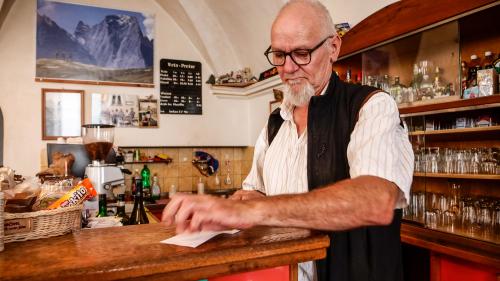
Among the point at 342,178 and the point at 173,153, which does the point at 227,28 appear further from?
the point at 342,178

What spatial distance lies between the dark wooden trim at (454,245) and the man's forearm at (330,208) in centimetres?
142

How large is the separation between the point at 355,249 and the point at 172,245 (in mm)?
655

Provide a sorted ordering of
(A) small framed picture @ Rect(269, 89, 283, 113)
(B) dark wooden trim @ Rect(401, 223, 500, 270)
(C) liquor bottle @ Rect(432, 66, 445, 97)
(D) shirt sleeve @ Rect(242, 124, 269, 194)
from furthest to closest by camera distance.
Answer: (A) small framed picture @ Rect(269, 89, 283, 113), (C) liquor bottle @ Rect(432, 66, 445, 97), (B) dark wooden trim @ Rect(401, 223, 500, 270), (D) shirt sleeve @ Rect(242, 124, 269, 194)

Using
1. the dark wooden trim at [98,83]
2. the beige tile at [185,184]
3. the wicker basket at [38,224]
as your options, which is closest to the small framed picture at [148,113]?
the dark wooden trim at [98,83]

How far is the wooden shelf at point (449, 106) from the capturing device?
1.91m

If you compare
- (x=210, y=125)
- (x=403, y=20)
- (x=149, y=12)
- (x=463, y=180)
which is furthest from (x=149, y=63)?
(x=463, y=180)

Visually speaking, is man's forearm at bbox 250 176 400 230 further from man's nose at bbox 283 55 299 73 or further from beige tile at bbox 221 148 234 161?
beige tile at bbox 221 148 234 161

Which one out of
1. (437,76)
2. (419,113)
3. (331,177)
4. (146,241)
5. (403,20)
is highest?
(403,20)

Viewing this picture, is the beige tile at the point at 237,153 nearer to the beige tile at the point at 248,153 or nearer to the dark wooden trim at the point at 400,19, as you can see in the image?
the beige tile at the point at 248,153

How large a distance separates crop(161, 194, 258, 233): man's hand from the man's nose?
72 centimetres

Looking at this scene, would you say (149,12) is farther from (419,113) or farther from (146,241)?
(146,241)

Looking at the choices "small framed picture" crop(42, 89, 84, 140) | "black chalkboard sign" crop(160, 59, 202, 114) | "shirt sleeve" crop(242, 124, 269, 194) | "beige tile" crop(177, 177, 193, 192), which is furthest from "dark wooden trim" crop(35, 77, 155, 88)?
"shirt sleeve" crop(242, 124, 269, 194)

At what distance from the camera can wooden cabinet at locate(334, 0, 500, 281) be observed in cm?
207

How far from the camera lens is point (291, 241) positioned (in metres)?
0.83
